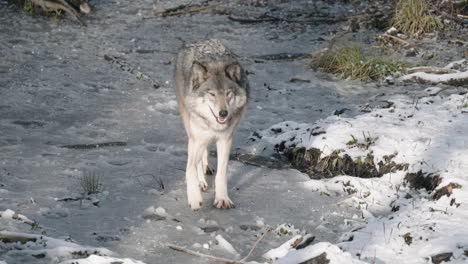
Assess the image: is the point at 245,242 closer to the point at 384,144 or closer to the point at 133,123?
the point at 384,144

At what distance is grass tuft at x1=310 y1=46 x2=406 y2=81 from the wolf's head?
546cm

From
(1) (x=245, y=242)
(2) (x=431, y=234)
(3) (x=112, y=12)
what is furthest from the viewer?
(3) (x=112, y=12)

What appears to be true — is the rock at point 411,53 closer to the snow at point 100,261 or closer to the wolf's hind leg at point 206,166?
the wolf's hind leg at point 206,166

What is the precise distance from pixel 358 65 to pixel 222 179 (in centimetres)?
577

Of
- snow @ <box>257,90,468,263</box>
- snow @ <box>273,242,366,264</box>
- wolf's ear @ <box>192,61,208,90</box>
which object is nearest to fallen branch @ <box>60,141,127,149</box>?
snow @ <box>257,90,468,263</box>

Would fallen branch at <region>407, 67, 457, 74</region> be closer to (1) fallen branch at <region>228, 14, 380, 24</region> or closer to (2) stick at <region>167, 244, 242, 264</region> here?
(1) fallen branch at <region>228, 14, 380, 24</region>

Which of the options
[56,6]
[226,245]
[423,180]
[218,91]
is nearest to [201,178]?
[218,91]

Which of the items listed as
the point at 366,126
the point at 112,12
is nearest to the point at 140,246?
the point at 366,126

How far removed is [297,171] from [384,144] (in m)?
1.11

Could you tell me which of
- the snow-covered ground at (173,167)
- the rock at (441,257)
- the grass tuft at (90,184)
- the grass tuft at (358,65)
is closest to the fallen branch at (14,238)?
the snow-covered ground at (173,167)

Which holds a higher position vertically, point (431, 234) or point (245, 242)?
point (431, 234)

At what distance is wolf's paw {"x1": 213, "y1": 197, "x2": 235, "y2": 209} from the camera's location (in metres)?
6.49

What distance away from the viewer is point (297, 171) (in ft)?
24.8

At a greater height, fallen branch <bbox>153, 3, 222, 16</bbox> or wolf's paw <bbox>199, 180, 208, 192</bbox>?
fallen branch <bbox>153, 3, 222, 16</bbox>
